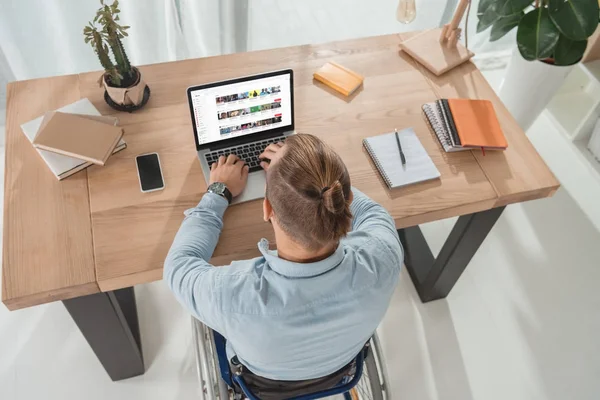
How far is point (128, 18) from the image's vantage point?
230 cm

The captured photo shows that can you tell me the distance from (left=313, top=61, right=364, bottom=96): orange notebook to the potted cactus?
1.87 ft

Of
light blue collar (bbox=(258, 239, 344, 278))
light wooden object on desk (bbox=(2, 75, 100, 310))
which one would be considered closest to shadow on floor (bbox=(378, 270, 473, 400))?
light blue collar (bbox=(258, 239, 344, 278))

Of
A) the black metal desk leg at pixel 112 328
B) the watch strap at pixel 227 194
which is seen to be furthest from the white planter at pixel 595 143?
the black metal desk leg at pixel 112 328

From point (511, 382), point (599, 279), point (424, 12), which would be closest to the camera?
point (511, 382)

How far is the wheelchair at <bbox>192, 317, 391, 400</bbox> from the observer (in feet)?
4.19

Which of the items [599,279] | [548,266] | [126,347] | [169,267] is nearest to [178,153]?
[169,267]

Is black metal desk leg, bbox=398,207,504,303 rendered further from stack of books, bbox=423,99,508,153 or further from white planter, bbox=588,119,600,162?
white planter, bbox=588,119,600,162

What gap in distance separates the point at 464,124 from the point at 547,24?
0.60m

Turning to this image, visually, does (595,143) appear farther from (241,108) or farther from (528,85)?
(241,108)

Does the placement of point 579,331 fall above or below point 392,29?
below

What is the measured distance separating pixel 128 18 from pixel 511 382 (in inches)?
85.2

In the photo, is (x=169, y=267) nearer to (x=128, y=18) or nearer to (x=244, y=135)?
(x=244, y=135)

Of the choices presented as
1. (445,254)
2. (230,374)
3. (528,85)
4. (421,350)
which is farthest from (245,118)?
(528,85)

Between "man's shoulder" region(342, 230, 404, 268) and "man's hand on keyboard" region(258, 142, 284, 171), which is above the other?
"man's hand on keyboard" region(258, 142, 284, 171)
